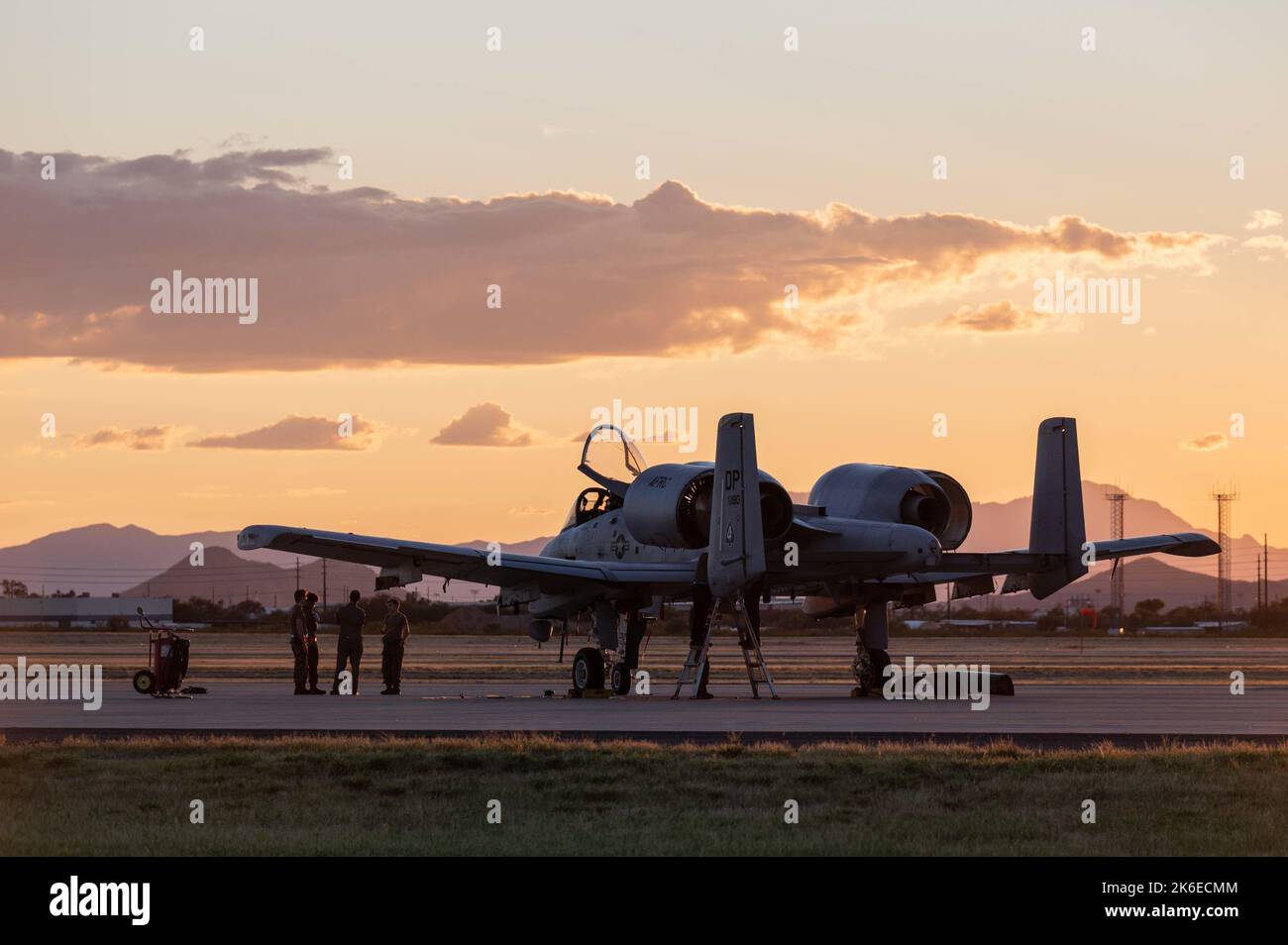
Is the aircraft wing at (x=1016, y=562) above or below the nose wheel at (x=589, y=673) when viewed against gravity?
above

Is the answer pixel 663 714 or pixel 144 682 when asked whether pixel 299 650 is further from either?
pixel 663 714

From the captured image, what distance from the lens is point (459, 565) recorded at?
1404 inches

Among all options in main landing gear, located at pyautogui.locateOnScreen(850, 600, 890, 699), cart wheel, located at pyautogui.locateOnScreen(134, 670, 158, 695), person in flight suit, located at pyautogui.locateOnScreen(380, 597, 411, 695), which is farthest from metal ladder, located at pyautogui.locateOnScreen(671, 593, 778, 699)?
cart wheel, located at pyautogui.locateOnScreen(134, 670, 158, 695)

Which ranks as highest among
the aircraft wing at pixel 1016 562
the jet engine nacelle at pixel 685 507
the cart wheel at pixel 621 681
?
the jet engine nacelle at pixel 685 507

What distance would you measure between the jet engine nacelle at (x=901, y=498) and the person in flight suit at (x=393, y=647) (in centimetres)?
874

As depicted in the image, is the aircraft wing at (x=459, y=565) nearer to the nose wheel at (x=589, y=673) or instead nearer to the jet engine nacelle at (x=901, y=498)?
the nose wheel at (x=589, y=673)

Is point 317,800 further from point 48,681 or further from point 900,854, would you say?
point 48,681

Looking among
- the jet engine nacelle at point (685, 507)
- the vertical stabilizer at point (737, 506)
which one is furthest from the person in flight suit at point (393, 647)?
the vertical stabilizer at point (737, 506)

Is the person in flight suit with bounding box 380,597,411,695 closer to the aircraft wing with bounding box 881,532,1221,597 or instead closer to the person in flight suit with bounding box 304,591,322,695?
the person in flight suit with bounding box 304,591,322,695

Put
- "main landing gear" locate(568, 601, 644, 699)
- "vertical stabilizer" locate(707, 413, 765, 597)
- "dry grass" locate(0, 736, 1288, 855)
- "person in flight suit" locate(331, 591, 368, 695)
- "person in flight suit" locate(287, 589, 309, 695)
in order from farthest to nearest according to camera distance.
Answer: "main landing gear" locate(568, 601, 644, 699) → "person in flight suit" locate(331, 591, 368, 695) → "person in flight suit" locate(287, 589, 309, 695) → "vertical stabilizer" locate(707, 413, 765, 597) → "dry grass" locate(0, 736, 1288, 855)

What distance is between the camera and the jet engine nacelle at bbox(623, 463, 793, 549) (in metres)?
34.2

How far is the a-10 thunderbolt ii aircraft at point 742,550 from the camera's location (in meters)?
32.8

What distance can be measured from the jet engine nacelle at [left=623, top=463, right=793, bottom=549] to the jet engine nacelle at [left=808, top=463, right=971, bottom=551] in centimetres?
275

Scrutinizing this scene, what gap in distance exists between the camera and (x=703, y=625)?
33656mm
